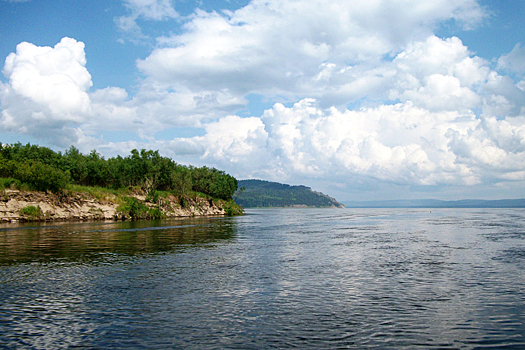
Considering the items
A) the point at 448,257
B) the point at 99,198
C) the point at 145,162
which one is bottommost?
the point at 448,257

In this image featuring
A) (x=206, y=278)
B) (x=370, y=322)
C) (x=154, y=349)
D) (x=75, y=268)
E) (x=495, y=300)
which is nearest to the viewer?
(x=154, y=349)

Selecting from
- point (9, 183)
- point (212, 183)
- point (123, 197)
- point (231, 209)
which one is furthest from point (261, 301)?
point (231, 209)

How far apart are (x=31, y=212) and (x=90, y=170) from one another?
3875 cm

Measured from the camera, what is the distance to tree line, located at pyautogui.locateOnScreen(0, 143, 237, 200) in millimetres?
91562

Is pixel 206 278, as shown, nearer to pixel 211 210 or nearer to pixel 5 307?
pixel 5 307

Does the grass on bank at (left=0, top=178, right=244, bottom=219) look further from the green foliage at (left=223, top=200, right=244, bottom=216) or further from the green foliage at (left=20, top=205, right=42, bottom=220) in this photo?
the green foliage at (left=223, top=200, right=244, bottom=216)

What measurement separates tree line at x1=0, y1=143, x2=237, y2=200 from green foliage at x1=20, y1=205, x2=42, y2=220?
5.85 metres

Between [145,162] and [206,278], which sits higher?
[145,162]

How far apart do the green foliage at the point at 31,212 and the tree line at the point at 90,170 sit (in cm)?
585

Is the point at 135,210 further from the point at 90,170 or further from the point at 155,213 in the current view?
the point at 90,170

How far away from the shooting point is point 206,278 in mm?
25984

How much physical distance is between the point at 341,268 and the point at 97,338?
20097 millimetres

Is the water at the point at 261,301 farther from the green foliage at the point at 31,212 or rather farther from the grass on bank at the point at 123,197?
the grass on bank at the point at 123,197

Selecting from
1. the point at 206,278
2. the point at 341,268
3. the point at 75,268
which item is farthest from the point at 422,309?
the point at 75,268
